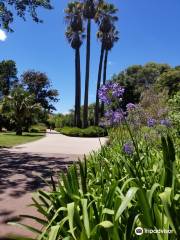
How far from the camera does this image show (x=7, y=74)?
70.1 metres

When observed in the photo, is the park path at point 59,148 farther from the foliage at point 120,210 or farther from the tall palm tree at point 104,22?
the tall palm tree at point 104,22

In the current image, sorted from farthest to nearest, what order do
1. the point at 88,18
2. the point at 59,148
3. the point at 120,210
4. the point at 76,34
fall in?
the point at 76,34 → the point at 88,18 → the point at 59,148 → the point at 120,210

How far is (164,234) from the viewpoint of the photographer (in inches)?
96.9

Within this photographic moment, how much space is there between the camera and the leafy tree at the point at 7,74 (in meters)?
67.4

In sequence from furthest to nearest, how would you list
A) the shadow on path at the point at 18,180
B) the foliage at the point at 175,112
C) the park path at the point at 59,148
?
the park path at the point at 59,148
the foliage at the point at 175,112
the shadow on path at the point at 18,180

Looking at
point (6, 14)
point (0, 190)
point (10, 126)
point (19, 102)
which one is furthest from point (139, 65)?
point (0, 190)

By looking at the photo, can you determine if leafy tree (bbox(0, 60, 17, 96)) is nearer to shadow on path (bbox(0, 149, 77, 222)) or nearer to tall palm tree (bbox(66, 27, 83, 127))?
tall palm tree (bbox(66, 27, 83, 127))

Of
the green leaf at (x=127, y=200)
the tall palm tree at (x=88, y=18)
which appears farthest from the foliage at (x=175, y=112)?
the tall palm tree at (x=88, y=18)

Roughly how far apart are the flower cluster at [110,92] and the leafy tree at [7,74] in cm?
6495

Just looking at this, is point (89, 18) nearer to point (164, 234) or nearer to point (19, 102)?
point (19, 102)

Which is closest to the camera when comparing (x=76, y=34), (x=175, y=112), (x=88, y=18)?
(x=175, y=112)

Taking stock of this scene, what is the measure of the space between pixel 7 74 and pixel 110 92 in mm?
69063

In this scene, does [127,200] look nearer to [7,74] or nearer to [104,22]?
[104,22]

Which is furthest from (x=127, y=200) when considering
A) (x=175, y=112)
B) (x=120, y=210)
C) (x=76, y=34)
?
(x=76, y=34)
